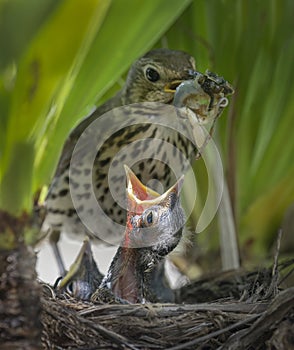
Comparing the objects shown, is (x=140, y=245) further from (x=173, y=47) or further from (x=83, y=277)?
(x=173, y=47)

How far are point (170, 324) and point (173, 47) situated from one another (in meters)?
0.74

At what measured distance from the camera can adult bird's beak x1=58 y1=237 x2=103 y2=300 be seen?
1372 millimetres

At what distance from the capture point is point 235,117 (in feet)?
5.24

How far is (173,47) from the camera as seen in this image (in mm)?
1602

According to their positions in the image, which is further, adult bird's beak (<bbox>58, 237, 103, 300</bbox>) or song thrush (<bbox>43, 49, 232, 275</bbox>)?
song thrush (<bbox>43, 49, 232, 275</bbox>)

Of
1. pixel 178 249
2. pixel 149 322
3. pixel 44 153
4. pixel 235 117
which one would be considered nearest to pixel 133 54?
pixel 44 153

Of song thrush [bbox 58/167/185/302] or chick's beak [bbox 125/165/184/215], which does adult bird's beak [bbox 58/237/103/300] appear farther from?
chick's beak [bbox 125/165/184/215]

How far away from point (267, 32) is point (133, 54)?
2.19ft

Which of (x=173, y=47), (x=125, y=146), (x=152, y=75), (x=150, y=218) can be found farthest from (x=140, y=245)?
(x=173, y=47)

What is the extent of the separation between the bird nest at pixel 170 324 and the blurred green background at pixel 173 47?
7.8 inches

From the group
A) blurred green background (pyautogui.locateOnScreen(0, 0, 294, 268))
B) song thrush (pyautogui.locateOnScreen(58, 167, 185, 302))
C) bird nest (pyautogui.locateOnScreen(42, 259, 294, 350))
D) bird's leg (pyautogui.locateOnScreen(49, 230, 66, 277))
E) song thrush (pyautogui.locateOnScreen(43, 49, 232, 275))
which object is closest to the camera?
blurred green background (pyautogui.locateOnScreen(0, 0, 294, 268))

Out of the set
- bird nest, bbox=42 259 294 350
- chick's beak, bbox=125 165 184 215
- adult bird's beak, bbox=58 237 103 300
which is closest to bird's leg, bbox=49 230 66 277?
adult bird's beak, bbox=58 237 103 300

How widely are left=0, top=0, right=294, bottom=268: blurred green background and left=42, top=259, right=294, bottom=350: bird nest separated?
20 cm

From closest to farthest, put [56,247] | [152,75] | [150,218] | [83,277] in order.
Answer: [150,218]
[83,277]
[152,75]
[56,247]
